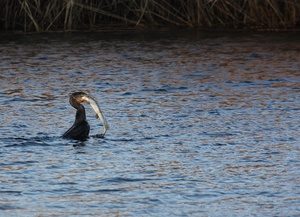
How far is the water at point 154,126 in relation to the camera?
680 cm

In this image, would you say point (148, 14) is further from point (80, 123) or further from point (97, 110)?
point (97, 110)

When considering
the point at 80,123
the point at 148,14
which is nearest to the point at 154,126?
the point at 80,123

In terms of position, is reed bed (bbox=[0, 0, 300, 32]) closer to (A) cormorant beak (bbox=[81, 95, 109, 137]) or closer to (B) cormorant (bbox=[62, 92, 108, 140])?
(B) cormorant (bbox=[62, 92, 108, 140])

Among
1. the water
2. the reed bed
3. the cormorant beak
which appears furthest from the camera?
the reed bed

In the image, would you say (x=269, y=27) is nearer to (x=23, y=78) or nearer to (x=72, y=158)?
(x=23, y=78)

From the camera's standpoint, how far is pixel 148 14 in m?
17.8

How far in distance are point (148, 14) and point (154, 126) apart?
8365 mm

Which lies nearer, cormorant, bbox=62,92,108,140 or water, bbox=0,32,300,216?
water, bbox=0,32,300,216

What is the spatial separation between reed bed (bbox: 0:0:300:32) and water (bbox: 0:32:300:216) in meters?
0.63

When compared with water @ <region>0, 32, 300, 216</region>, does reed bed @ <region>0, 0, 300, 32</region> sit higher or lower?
higher

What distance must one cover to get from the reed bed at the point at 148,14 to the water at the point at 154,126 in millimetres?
629

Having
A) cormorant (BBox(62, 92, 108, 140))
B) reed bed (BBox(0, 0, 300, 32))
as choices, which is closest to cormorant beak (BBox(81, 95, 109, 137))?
cormorant (BBox(62, 92, 108, 140))

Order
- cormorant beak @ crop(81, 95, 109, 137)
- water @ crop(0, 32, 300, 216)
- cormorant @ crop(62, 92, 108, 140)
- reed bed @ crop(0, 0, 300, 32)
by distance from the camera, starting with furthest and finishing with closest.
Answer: reed bed @ crop(0, 0, 300, 32)
cormorant @ crop(62, 92, 108, 140)
cormorant beak @ crop(81, 95, 109, 137)
water @ crop(0, 32, 300, 216)

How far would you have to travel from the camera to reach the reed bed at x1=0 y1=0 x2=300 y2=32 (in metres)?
17.2
